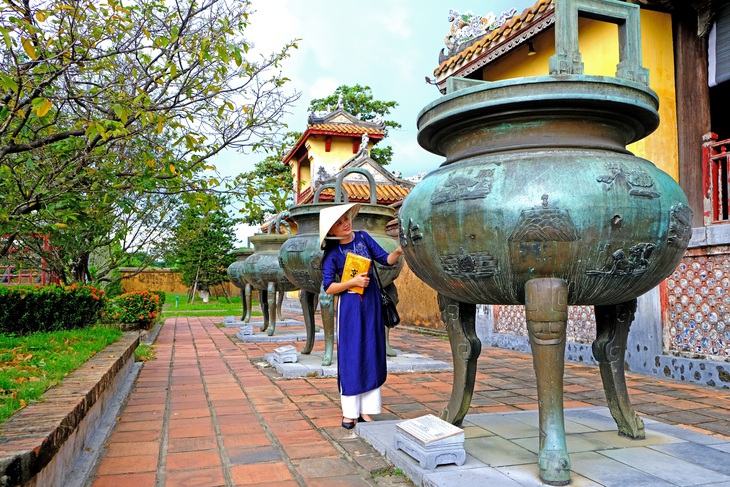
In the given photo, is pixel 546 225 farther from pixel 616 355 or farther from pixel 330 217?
pixel 330 217

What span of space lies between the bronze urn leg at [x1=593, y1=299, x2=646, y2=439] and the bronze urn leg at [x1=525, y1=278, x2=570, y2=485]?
592mm

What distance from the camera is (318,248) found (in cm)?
559

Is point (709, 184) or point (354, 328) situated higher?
point (709, 184)

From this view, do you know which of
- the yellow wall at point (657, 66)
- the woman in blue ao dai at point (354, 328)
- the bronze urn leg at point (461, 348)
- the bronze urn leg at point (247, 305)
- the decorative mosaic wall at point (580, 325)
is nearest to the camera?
the bronze urn leg at point (461, 348)

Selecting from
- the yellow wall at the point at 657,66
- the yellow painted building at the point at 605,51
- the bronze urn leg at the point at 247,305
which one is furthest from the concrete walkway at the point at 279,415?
the bronze urn leg at the point at 247,305

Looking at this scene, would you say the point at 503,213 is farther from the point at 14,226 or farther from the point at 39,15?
the point at 14,226

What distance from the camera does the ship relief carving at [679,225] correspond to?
239cm

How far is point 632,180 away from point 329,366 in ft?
12.7

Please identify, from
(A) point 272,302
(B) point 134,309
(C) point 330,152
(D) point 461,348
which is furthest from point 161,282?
(D) point 461,348

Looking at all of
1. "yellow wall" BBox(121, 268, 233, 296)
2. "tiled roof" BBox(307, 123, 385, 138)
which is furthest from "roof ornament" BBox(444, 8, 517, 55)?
"yellow wall" BBox(121, 268, 233, 296)

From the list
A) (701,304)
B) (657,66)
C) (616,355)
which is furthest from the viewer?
(657,66)

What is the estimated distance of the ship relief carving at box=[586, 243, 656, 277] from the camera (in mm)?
2293

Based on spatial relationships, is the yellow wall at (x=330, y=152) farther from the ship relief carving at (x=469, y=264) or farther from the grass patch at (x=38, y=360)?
the ship relief carving at (x=469, y=264)

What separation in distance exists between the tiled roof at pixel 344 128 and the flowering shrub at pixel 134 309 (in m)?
10.4
